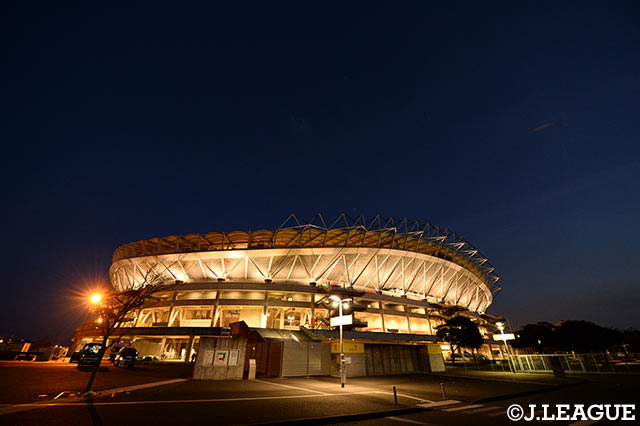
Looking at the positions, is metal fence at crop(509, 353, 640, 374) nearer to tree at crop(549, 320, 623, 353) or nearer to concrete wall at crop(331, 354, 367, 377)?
concrete wall at crop(331, 354, 367, 377)

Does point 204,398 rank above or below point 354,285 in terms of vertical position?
below

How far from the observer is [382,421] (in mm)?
9242

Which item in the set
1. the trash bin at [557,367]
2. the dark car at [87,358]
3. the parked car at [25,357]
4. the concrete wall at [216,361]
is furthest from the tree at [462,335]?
the parked car at [25,357]

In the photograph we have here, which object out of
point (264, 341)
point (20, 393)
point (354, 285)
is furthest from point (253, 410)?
point (354, 285)

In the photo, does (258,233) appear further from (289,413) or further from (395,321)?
(289,413)

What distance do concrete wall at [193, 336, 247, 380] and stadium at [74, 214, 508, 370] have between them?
89.3 feet

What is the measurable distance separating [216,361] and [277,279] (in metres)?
37.2

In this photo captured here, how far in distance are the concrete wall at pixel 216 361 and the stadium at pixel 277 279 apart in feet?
89.3

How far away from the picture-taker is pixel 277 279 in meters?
56.6

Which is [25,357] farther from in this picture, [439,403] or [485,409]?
[485,409]

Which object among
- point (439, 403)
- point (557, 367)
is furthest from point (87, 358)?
point (557, 367)

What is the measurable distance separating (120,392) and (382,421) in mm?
11888

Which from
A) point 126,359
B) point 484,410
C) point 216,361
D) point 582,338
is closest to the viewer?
point 484,410

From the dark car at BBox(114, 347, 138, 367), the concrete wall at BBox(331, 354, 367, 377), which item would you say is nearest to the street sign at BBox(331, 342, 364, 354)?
the concrete wall at BBox(331, 354, 367, 377)
